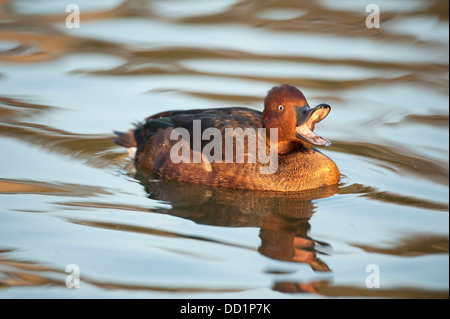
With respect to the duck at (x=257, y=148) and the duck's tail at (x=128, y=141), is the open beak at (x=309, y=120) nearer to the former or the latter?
the duck at (x=257, y=148)

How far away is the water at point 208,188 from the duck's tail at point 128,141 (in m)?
0.15

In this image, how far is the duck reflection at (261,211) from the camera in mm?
6082

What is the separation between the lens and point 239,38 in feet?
41.2

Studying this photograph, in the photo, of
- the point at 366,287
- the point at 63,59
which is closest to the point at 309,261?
the point at 366,287

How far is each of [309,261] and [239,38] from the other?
7349 mm

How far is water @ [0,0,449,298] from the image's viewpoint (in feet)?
18.5

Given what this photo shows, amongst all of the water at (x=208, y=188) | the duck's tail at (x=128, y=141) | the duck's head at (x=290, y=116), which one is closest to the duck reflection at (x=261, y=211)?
the water at (x=208, y=188)

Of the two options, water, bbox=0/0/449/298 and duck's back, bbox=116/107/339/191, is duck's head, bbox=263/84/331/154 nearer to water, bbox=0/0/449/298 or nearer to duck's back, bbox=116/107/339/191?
duck's back, bbox=116/107/339/191

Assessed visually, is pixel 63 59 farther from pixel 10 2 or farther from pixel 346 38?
pixel 346 38

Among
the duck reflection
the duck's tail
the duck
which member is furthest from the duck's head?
the duck's tail

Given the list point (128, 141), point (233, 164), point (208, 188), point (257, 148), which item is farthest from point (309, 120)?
point (128, 141)

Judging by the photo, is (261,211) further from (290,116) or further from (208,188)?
(290,116)

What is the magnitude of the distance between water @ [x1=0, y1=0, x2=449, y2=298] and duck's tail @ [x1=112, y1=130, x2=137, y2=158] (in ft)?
0.48

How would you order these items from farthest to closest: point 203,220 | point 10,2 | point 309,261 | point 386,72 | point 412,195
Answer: point 10,2 < point 386,72 < point 412,195 < point 203,220 < point 309,261
